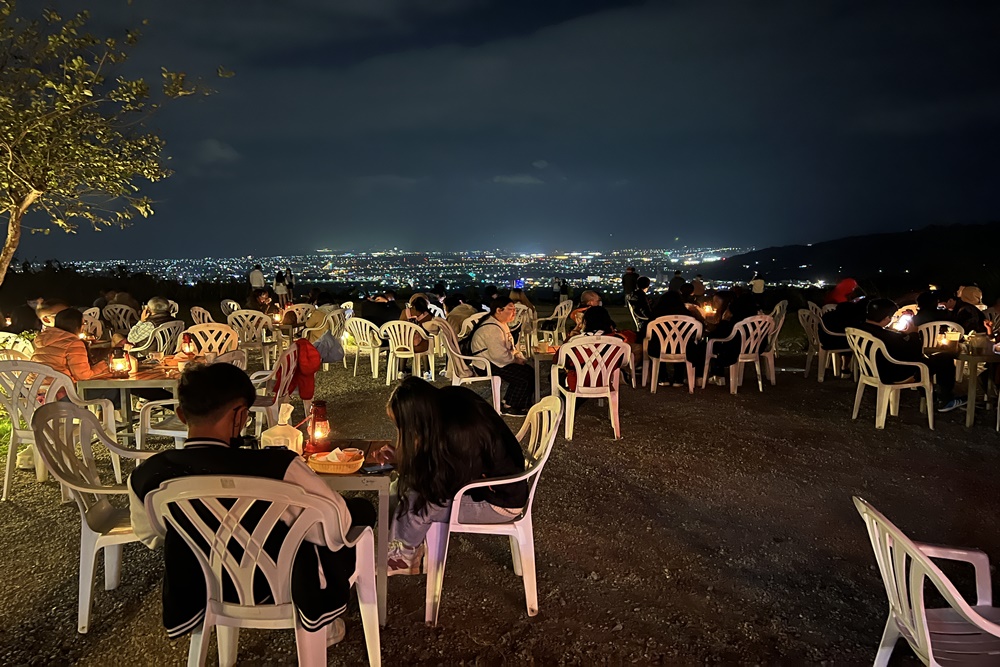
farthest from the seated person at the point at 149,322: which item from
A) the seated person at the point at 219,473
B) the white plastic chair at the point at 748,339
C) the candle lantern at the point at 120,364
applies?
the white plastic chair at the point at 748,339

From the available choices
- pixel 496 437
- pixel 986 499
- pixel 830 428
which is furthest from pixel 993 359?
pixel 496 437

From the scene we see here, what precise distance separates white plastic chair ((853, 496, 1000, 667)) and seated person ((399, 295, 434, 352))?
21.1ft

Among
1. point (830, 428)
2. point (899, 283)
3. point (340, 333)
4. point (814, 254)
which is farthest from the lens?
point (814, 254)

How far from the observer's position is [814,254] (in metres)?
69.8

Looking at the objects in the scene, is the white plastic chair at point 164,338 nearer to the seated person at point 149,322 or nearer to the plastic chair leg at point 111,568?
the seated person at point 149,322

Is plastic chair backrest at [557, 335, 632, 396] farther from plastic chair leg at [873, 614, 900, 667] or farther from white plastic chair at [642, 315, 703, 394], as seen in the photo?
plastic chair leg at [873, 614, 900, 667]

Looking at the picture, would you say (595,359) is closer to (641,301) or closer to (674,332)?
(674,332)

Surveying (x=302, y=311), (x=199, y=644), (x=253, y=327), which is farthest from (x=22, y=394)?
Answer: (x=302, y=311)

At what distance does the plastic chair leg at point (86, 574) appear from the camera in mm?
2789

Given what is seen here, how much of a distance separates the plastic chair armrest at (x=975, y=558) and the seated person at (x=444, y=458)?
1.55m

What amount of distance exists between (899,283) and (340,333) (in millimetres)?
15278

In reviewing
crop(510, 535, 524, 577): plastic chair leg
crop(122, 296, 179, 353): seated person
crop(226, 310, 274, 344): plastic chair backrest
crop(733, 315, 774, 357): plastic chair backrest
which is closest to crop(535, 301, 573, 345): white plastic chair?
crop(733, 315, 774, 357): plastic chair backrest

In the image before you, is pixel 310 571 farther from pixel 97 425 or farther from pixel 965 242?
pixel 965 242

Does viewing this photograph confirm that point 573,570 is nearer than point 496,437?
No
